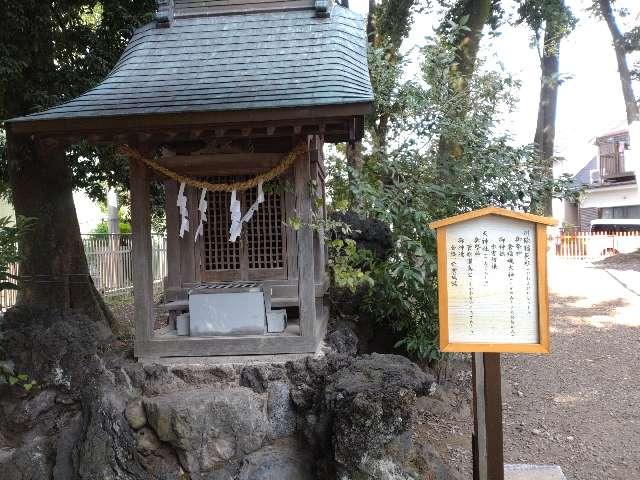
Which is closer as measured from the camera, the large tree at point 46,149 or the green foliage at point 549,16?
the large tree at point 46,149

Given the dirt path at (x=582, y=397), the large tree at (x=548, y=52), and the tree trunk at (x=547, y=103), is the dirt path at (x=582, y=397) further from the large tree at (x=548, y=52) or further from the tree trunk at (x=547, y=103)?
the tree trunk at (x=547, y=103)

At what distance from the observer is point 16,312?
18.5 feet

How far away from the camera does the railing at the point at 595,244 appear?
73.7 feet

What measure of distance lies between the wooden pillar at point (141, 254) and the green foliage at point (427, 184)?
2.13 m

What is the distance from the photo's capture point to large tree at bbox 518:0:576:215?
1242 cm

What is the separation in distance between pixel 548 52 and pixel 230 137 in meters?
14.9

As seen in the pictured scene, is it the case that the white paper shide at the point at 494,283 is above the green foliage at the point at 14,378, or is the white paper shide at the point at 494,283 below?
above

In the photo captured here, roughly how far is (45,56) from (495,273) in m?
7.56

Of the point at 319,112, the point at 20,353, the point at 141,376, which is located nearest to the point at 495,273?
the point at 319,112

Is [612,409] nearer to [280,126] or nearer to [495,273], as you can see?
[495,273]

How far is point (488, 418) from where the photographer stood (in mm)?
3580

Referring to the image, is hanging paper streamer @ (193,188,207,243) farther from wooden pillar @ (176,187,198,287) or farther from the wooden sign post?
the wooden sign post

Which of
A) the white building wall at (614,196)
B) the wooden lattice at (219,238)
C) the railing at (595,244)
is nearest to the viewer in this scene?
the wooden lattice at (219,238)

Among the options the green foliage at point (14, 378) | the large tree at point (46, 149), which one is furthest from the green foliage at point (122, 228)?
the green foliage at point (14, 378)
